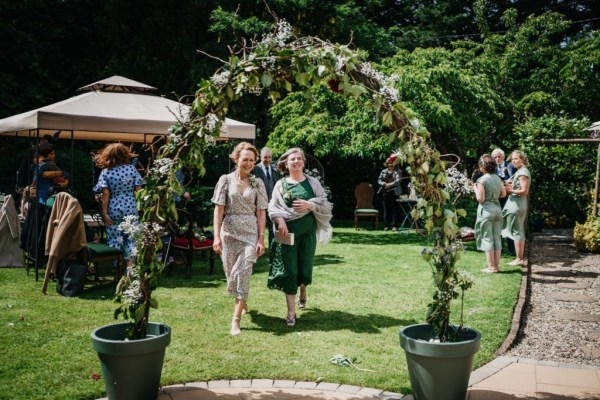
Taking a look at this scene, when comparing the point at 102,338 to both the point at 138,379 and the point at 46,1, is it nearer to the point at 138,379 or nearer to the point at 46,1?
the point at 138,379

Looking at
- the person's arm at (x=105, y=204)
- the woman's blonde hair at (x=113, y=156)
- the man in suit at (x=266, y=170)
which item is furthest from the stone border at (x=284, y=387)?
the man in suit at (x=266, y=170)

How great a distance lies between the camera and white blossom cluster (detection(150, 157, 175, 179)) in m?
3.71

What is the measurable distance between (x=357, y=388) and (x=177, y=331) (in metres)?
2.10

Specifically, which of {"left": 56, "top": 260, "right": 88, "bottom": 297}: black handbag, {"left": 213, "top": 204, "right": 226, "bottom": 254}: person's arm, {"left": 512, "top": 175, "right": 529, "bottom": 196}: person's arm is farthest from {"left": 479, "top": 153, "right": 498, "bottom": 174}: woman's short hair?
{"left": 56, "top": 260, "right": 88, "bottom": 297}: black handbag

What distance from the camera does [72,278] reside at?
22.2 feet

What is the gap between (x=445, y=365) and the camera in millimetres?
3498

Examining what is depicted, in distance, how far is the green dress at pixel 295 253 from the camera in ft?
18.7

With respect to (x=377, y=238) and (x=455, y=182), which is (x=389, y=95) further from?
(x=377, y=238)

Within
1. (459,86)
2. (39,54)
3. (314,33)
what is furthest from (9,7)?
(459,86)

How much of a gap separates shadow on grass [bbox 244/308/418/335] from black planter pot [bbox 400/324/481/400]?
1.94 meters

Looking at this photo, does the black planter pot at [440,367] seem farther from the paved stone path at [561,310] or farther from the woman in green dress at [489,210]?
the woman in green dress at [489,210]

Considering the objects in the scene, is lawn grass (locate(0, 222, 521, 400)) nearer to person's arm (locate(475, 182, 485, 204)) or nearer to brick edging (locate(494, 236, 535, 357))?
brick edging (locate(494, 236, 535, 357))

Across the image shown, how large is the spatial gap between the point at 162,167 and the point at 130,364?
4.09 ft

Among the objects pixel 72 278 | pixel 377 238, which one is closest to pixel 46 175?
pixel 72 278
